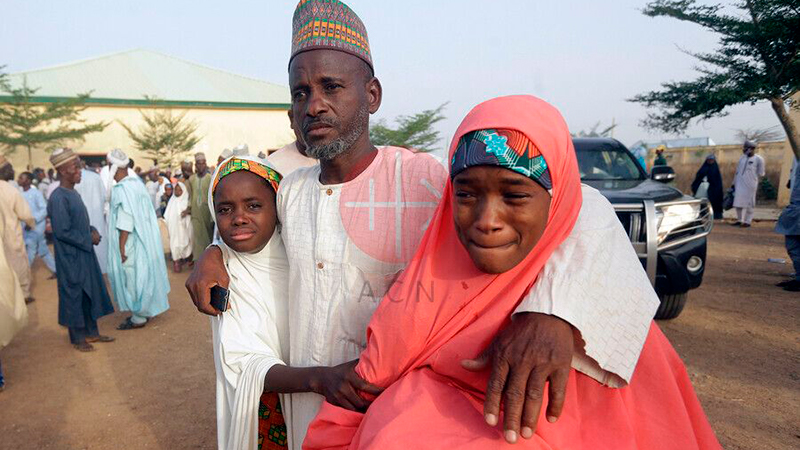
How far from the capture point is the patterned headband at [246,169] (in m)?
1.89

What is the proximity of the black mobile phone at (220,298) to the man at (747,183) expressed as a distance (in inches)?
546

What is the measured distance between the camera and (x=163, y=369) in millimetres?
5156

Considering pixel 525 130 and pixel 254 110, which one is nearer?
pixel 525 130

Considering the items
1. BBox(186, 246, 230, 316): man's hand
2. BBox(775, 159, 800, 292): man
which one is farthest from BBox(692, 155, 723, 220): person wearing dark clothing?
BBox(186, 246, 230, 316): man's hand

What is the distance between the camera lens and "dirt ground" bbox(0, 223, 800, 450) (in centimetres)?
369

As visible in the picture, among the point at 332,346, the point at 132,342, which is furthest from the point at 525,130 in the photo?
the point at 132,342

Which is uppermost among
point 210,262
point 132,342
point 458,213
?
point 458,213

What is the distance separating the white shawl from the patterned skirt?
872 cm

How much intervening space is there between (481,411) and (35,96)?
28818 mm

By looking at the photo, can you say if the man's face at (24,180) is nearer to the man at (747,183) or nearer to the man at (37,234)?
the man at (37,234)

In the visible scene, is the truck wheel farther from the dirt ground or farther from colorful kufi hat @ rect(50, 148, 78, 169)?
colorful kufi hat @ rect(50, 148, 78, 169)

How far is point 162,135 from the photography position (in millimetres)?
25672

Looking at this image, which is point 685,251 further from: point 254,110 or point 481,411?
point 254,110

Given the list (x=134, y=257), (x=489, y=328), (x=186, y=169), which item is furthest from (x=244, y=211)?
(x=186, y=169)
